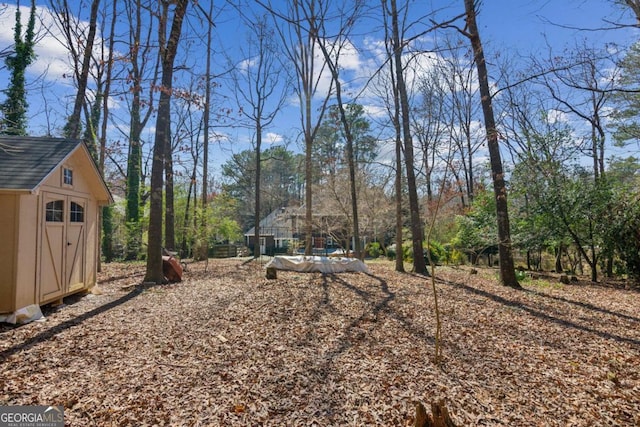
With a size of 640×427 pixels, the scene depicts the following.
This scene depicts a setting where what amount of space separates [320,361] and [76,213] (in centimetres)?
582

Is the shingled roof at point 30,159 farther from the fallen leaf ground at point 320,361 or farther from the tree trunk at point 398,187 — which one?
the tree trunk at point 398,187

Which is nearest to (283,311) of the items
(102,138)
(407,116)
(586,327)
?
(586,327)

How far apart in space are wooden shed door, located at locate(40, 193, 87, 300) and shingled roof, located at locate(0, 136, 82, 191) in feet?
1.68

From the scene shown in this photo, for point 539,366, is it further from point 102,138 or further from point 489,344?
point 102,138

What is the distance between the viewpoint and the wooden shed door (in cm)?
527

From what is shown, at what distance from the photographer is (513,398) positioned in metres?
2.89

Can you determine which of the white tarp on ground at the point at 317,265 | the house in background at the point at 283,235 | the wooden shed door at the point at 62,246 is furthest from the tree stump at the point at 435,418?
the house in background at the point at 283,235

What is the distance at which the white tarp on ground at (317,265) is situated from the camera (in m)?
9.73

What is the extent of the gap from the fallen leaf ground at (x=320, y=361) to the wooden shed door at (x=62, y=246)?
0.43 m

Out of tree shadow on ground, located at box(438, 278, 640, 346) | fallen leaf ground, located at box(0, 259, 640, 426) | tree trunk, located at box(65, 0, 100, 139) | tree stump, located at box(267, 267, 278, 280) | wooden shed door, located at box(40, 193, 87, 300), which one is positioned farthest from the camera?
tree trunk, located at box(65, 0, 100, 139)

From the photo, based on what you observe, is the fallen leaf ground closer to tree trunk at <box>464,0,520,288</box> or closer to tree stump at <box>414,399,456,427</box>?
tree stump at <box>414,399,456,427</box>

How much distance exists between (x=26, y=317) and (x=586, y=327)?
8570mm

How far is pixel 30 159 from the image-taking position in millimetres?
5250

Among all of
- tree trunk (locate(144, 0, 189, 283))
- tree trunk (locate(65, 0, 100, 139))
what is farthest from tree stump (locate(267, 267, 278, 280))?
tree trunk (locate(65, 0, 100, 139))
